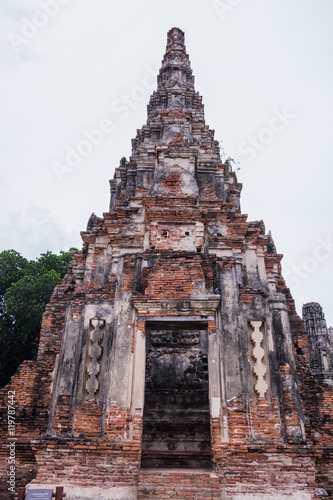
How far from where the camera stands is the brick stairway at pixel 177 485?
21.7 feet

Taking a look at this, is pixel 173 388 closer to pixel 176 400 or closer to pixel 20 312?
pixel 176 400

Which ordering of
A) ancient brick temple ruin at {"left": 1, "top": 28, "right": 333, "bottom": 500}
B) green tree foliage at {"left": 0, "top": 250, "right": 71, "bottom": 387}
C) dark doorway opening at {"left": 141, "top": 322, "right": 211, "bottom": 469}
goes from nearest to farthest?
ancient brick temple ruin at {"left": 1, "top": 28, "right": 333, "bottom": 500} → dark doorway opening at {"left": 141, "top": 322, "right": 211, "bottom": 469} → green tree foliage at {"left": 0, "top": 250, "right": 71, "bottom": 387}

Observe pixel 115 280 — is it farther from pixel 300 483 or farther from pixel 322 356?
pixel 322 356

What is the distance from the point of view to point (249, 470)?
276 inches

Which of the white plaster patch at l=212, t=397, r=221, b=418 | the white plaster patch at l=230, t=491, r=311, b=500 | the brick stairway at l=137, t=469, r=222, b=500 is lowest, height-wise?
the white plaster patch at l=230, t=491, r=311, b=500

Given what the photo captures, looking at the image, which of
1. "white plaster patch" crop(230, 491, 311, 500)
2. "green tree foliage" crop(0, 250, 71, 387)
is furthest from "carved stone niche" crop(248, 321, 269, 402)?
"green tree foliage" crop(0, 250, 71, 387)

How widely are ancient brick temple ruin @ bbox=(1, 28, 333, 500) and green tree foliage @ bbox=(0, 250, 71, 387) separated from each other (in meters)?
8.84

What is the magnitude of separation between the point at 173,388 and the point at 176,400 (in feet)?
1.70

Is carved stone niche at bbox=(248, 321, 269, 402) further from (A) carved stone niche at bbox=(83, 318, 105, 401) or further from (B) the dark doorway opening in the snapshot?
(A) carved stone niche at bbox=(83, 318, 105, 401)

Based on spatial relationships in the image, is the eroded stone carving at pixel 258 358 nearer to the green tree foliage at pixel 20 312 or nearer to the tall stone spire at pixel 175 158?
the tall stone spire at pixel 175 158

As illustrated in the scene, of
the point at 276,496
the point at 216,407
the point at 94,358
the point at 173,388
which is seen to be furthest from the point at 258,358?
the point at 173,388

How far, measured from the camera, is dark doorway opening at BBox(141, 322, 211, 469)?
394 inches

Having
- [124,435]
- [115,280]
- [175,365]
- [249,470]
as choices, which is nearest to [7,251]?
[175,365]

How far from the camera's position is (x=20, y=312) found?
18.9 metres
